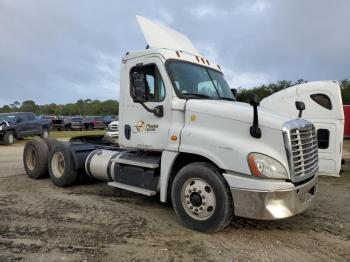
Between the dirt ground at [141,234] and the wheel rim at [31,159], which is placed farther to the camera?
the wheel rim at [31,159]

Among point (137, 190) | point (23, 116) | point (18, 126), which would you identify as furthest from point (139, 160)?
point (23, 116)

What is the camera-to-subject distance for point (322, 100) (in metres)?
9.48

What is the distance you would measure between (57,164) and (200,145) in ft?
14.7

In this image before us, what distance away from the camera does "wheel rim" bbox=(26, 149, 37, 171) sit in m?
8.92

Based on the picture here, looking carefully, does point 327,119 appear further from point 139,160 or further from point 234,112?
point 139,160

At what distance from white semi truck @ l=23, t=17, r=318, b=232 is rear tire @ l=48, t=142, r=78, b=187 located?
87 centimetres

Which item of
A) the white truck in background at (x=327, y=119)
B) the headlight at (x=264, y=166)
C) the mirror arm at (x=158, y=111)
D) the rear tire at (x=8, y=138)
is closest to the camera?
the headlight at (x=264, y=166)

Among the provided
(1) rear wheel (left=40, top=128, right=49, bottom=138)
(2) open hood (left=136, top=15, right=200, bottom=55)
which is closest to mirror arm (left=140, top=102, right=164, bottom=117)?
(2) open hood (left=136, top=15, right=200, bottom=55)

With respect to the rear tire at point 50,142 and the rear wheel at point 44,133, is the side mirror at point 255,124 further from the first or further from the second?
the rear wheel at point 44,133

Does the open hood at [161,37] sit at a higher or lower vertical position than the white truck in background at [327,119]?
higher

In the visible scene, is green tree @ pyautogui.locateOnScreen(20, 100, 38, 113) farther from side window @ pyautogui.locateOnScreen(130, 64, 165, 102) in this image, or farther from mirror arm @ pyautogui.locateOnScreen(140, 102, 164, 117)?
mirror arm @ pyautogui.locateOnScreen(140, 102, 164, 117)

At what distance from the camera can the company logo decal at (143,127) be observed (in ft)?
18.8

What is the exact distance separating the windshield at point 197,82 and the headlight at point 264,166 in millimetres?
1565

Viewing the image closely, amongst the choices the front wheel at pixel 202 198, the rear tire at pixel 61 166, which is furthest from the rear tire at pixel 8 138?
the front wheel at pixel 202 198
